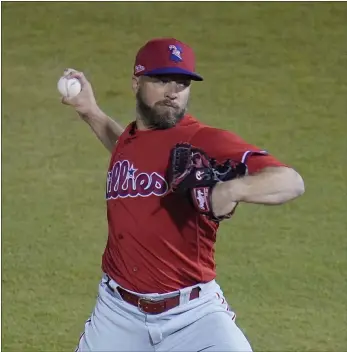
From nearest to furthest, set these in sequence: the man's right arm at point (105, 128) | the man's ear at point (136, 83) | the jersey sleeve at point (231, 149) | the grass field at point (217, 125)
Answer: the jersey sleeve at point (231, 149) → the man's ear at point (136, 83) → the man's right arm at point (105, 128) → the grass field at point (217, 125)

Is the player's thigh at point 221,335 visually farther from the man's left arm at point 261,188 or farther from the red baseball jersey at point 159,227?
the man's left arm at point 261,188

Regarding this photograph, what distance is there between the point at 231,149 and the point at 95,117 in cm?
154

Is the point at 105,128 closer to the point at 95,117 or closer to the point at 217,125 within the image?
the point at 95,117

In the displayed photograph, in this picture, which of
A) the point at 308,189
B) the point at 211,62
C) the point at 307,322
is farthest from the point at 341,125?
the point at 307,322

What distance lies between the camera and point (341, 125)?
27.0 feet

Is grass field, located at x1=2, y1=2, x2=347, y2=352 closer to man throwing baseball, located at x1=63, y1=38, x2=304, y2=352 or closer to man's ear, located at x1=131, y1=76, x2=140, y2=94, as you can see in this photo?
man throwing baseball, located at x1=63, y1=38, x2=304, y2=352

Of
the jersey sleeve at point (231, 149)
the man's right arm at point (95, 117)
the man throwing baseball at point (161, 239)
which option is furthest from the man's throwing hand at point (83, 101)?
the jersey sleeve at point (231, 149)

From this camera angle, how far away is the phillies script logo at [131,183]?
150 inches

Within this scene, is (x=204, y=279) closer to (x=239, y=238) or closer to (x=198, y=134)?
(x=198, y=134)

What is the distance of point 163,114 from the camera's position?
3.96 meters

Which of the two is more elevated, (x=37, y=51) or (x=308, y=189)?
(x=37, y=51)

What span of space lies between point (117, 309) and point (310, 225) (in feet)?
11.3

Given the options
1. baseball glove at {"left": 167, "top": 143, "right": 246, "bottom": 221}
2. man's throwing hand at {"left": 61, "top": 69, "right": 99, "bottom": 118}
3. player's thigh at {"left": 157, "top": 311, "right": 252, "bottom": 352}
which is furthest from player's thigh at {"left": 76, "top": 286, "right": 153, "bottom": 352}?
man's throwing hand at {"left": 61, "top": 69, "right": 99, "bottom": 118}

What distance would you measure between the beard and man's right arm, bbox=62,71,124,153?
2.72 ft
